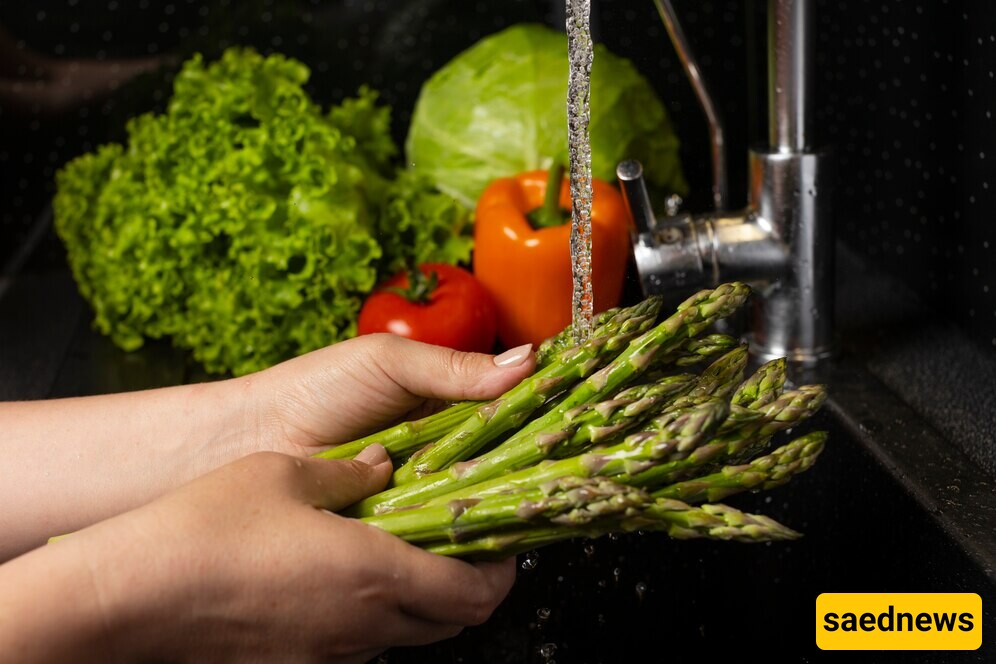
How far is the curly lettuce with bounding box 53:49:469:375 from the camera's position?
55.6 inches

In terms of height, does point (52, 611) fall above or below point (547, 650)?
above

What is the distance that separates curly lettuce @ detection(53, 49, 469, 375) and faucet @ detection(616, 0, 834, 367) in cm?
35

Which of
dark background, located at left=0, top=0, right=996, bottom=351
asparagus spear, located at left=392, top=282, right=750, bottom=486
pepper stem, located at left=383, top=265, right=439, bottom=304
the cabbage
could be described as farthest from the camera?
the cabbage

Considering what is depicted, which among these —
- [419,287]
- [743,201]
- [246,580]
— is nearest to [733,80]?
[743,201]

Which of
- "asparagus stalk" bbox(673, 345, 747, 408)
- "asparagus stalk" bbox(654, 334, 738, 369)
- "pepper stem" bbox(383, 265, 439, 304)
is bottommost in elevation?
"pepper stem" bbox(383, 265, 439, 304)

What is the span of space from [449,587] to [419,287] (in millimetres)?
597

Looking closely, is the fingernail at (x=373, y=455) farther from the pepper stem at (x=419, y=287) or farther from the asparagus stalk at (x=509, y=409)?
the pepper stem at (x=419, y=287)

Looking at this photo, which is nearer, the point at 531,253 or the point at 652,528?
the point at 652,528

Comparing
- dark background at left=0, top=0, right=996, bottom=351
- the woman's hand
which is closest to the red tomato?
the woman's hand

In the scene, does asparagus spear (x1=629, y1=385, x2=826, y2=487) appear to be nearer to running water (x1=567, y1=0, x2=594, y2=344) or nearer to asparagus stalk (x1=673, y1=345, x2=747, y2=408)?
asparagus stalk (x1=673, y1=345, x2=747, y2=408)

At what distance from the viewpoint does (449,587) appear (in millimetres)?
868

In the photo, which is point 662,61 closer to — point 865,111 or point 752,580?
point 865,111

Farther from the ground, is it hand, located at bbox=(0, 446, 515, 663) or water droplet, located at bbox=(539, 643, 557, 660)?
hand, located at bbox=(0, 446, 515, 663)

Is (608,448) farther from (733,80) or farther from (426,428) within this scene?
(733,80)
